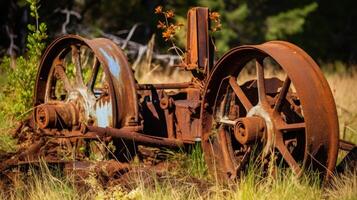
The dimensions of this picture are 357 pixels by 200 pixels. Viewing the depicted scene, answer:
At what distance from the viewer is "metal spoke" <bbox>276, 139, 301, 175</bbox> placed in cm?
442

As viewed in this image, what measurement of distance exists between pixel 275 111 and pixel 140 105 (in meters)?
1.51

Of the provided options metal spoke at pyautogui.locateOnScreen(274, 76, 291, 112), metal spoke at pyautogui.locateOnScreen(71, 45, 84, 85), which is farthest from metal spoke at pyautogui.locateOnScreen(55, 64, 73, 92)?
metal spoke at pyautogui.locateOnScreen(274, 76, 291, 112)

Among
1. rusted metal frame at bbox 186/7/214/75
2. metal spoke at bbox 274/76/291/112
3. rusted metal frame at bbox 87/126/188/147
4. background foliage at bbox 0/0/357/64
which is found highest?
background foliage at bbox 0/0/357/64

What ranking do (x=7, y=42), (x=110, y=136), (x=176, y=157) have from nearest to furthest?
(x=110, y=136) < (x=176, y=157) < (x=7, y=42)

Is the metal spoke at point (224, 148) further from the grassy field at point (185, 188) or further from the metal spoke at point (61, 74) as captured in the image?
the metal spoke at point (61, 74)

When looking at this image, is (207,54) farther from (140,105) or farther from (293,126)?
(293,126)

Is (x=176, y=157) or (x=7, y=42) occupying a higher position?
(x=7, y=42)

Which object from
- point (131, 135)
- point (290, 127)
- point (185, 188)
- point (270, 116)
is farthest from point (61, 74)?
point (290, 127)

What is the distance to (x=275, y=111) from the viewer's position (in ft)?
15.2

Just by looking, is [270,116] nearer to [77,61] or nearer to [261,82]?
[261,82]

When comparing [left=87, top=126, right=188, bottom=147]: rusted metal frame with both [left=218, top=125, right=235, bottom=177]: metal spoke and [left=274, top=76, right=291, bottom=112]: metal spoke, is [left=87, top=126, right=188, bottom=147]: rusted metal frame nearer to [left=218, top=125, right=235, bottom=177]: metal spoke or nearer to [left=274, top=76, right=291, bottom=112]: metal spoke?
[left=218, top=125, right=235, bottom=177]: metal spoke

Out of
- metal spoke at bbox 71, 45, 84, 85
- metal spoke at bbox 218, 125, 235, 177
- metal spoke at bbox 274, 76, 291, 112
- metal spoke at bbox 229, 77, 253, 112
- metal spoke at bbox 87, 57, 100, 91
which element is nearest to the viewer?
metal spoke at bbox 274, 76, 291, 112

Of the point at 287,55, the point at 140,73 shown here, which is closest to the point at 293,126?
the point at 287,55

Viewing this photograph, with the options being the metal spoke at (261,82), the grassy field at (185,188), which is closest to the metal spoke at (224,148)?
the grassy field at (185,188)
